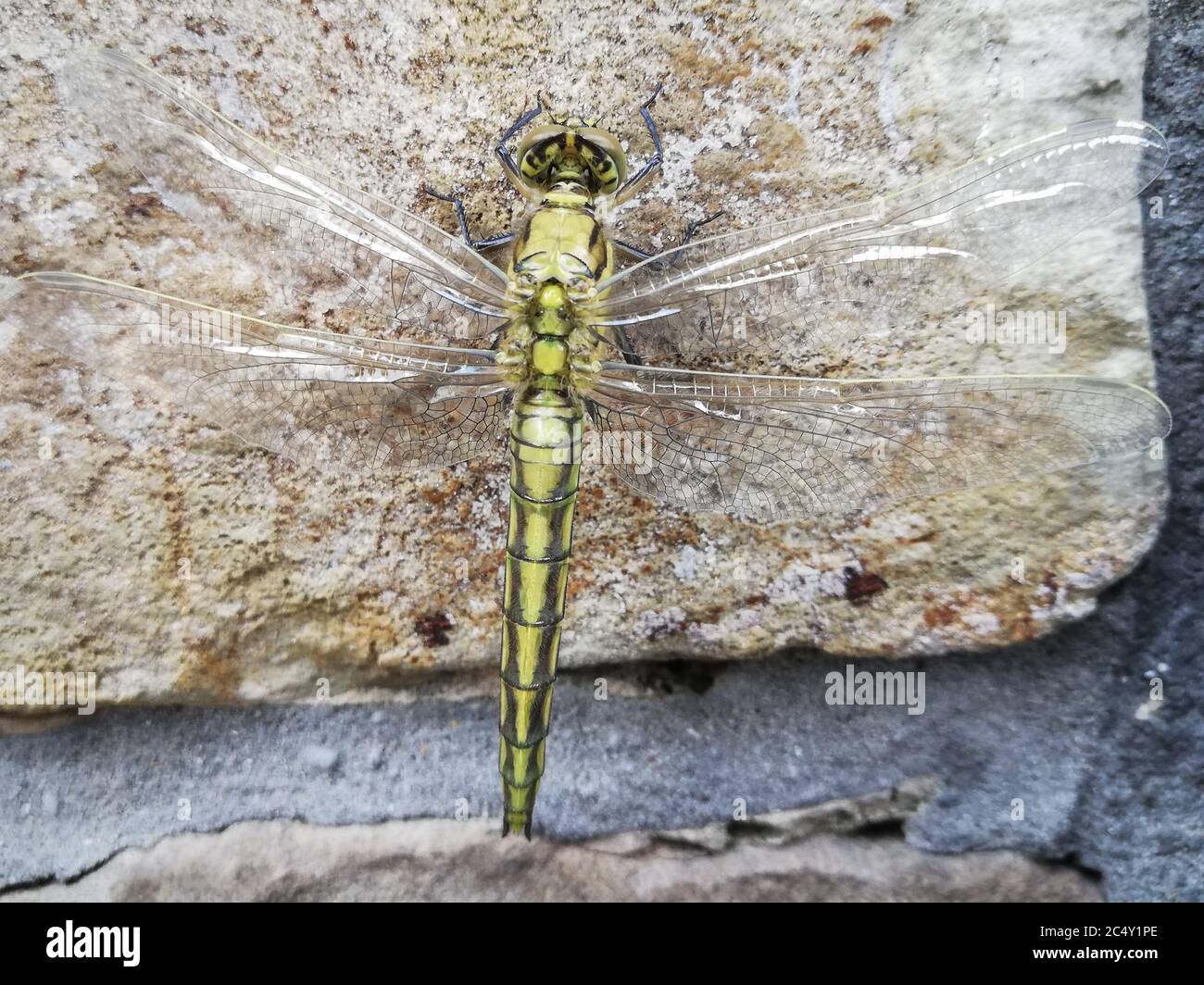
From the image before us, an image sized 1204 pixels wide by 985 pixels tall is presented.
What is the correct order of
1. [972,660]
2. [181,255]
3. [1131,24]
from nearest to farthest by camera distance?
[1131,24]
[181,255]
[972,660]

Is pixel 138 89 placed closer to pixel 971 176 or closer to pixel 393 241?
pixel 393 241

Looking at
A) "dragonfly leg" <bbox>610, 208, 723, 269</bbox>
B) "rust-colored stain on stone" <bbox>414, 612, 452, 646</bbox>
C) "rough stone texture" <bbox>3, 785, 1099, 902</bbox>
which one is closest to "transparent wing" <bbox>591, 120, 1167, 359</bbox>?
"dragonfly leg" <bbox>610, 208, 723, 269</bbox>

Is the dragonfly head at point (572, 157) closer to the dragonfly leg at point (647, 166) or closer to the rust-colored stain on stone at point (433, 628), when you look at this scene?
the dragonfly leg at point (647, 166)

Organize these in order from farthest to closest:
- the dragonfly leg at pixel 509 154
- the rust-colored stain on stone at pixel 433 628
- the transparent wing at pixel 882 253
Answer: the rust-colored stain on stone at pixel 433 628
the dragonfly leg at pixel 509 154
the transparent wing at pixel 882 253

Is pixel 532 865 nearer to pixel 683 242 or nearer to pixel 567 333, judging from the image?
pixel 567 333

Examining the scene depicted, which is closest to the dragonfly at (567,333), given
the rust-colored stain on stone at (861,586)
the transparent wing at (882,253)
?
the transparent wing at (882,253)

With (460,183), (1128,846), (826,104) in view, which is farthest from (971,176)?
(1128,846)
